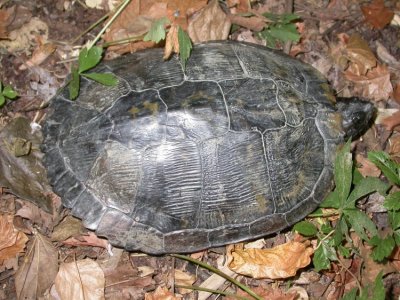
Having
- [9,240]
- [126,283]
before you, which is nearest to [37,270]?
[9,240]

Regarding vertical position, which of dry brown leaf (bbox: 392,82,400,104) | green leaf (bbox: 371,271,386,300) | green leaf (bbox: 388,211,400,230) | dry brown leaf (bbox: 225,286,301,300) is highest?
dry brown leaf (bbox: 392,82,400,104)

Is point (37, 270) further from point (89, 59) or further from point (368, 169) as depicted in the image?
point (368, 169)

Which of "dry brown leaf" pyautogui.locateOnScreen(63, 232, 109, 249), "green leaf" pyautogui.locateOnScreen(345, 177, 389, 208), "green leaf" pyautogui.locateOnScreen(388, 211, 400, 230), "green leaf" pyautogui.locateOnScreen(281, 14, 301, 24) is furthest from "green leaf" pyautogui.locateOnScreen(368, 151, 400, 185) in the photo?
"dry brown leaf" pyautogui.locateOnScreen(63, 232, 109, 249)

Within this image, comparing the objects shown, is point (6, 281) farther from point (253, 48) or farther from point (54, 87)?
point (253, 48)

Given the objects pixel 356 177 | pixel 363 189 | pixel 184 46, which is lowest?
pixel 356 177

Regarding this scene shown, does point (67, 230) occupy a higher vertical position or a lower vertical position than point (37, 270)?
higher

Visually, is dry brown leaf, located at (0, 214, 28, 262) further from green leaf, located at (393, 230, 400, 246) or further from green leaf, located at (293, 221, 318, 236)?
green leaf, located at (393, 230, 400, 246)
